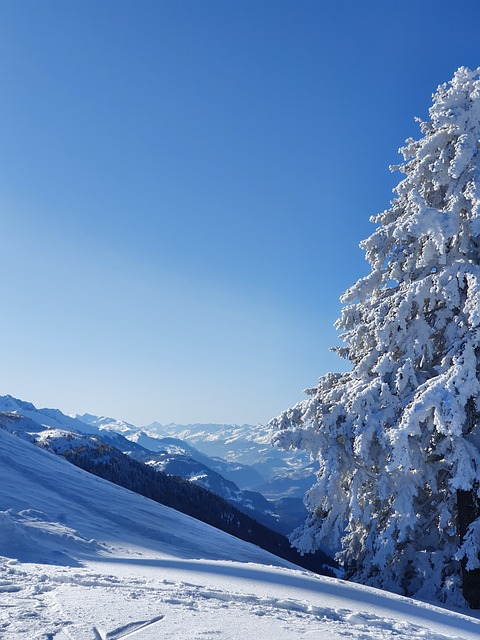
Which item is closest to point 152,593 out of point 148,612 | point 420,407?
point 148,612

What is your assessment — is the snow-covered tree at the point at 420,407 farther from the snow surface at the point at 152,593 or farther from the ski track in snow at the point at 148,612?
the ski track in snow at the point at 148,612

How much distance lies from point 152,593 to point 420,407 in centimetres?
640

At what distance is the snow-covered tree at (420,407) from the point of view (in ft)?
33.9

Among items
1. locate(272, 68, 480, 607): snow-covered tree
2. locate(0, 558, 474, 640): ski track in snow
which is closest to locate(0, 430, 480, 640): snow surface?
locate(0, 558, 474, 640): ski track in snow

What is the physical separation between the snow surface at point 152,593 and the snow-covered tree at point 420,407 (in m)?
2.81

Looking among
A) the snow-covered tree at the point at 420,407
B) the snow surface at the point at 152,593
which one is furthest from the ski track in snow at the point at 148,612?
the snow-covered tree at the point at 420,407

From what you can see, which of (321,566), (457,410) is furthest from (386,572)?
(321,566)

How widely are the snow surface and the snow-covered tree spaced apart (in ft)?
9.22

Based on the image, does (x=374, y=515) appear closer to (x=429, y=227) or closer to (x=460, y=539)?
(x=460, y=539)

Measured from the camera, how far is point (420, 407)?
10.0 metres

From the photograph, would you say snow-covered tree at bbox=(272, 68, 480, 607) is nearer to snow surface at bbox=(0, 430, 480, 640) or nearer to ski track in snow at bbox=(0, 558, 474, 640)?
snow surface at bbox=(0, 430, 480, 640)

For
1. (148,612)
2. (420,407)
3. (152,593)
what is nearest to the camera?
(148,612)

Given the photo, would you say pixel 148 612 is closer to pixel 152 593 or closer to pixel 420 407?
pixel 152 593

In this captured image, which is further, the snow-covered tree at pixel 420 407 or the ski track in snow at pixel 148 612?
the snow-covered tree at pixel 420 407
